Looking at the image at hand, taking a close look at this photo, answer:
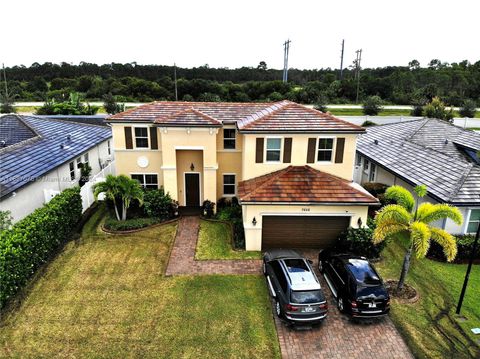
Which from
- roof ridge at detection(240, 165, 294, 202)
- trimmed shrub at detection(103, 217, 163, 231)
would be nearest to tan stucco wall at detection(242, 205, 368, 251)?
roof ridge at detection(240, 165, 294, 202)

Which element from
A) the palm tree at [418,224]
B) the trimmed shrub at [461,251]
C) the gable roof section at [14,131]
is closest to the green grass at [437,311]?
the trimmed shrub at [461,251]

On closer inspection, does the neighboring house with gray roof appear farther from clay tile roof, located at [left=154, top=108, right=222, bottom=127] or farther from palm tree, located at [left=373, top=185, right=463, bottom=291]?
clay tile roof, located at [left=154, top=108, right=222, bottom=127]

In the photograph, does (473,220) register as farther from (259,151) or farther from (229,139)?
(229,139)

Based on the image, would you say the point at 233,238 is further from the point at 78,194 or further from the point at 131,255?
the point at 78,194

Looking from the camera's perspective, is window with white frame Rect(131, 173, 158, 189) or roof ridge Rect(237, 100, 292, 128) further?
window with white frame Rect(131, 173, 158, 189)

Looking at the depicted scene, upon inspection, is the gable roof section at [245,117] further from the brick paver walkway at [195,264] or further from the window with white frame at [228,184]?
the brick paver walkway at [195,264]

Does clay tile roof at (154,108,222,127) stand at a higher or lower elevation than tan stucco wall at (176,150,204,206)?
higher

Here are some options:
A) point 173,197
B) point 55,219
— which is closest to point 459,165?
point 173,197
